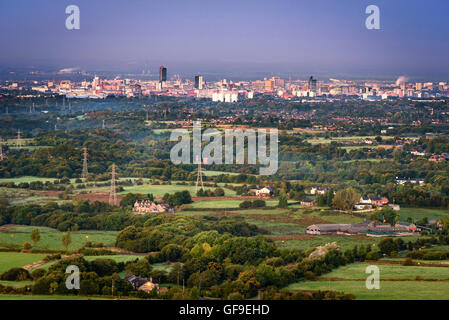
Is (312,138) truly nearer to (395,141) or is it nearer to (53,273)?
(395,141)

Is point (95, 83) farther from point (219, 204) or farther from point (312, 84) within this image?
point (219, 204)

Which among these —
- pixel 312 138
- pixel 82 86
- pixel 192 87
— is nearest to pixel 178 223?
pixel 312 138

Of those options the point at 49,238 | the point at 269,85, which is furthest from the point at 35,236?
the point at 269,85

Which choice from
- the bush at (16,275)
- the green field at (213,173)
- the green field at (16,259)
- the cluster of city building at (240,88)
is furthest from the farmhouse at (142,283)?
the cluster of city building at (240,88)

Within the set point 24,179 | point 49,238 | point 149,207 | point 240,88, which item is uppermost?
point 240,88

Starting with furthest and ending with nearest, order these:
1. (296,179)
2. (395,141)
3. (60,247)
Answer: (395,141) < (296,179) < (60,247)

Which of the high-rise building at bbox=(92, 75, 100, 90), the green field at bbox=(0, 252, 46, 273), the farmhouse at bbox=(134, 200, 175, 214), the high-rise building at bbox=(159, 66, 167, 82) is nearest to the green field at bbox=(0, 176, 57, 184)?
the farmhouse at bbox=(134, 200, 175, 214)
